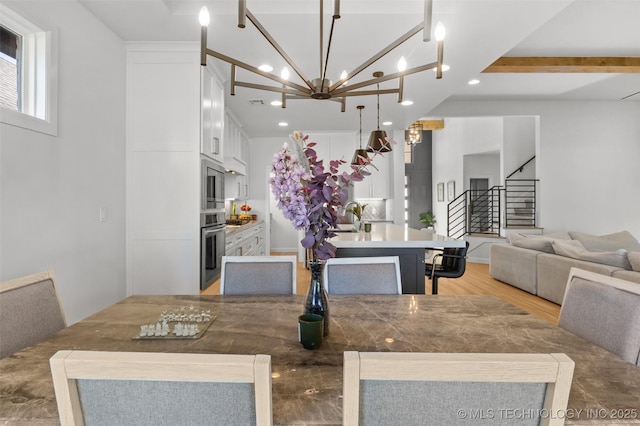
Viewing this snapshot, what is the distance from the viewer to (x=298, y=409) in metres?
0.69

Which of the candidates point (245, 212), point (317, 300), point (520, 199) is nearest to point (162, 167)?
point (317, 300)

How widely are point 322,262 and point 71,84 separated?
2.31m

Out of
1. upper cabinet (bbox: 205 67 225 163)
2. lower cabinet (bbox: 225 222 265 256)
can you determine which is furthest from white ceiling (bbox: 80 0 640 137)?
lower cabinet (bbox: 225 222 265 256)

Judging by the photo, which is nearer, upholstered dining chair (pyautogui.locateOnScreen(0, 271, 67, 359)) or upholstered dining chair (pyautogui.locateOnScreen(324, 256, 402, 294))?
upholstered dining chair (pyautogui.locateOnScreen(0, 271, 67, 359))

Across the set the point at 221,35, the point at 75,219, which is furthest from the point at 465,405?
the point at 221,35

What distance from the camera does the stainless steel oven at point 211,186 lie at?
10.2 ft

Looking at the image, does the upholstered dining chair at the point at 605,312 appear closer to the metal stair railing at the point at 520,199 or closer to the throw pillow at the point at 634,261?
the throw pillow at the point at 634,261

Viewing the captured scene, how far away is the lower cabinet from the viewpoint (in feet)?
14.3

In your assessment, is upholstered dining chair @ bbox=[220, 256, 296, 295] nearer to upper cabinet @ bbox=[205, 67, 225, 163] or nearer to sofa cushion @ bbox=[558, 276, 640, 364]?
sofa cushion @ bbox=[558, 276, 640, 364]

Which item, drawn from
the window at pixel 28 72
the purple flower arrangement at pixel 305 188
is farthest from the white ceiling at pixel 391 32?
the purple flower arrangement at pixel 305 188

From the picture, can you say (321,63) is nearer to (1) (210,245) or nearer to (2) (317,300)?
(2) (317,300)

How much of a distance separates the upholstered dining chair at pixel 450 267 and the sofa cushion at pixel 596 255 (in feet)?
4.81

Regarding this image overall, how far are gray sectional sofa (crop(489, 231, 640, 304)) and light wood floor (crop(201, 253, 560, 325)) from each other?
0.32 feet

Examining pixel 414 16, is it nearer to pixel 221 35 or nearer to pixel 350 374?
pixel 221 35
